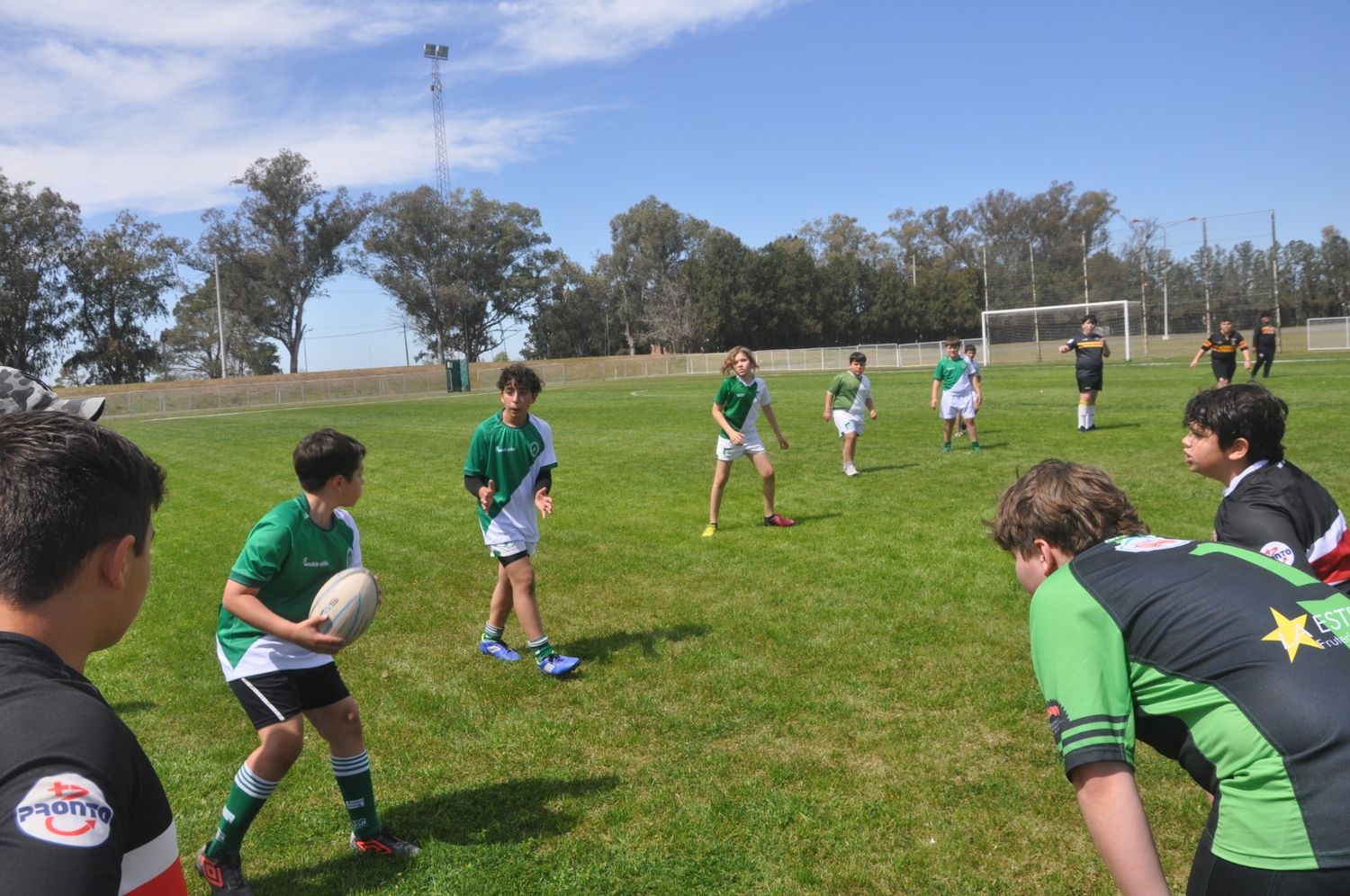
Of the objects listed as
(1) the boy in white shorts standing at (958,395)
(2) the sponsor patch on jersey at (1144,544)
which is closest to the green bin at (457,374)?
(1) the boy in white shorts standing at (958,395)

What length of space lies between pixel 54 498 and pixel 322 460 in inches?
107

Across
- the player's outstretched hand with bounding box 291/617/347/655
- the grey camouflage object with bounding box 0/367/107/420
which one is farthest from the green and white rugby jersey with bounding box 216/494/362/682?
the grey camouflage object with bounding box 0/367/107/420

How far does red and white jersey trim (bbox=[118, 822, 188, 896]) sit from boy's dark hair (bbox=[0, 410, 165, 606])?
41cm

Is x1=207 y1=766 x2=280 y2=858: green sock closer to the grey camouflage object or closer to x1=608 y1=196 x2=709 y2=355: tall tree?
the grey camouflage object

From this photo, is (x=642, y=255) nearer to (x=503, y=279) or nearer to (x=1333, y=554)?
(x=503, y=279)

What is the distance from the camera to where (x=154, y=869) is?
137 centimetres

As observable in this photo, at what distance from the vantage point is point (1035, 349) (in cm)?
5338

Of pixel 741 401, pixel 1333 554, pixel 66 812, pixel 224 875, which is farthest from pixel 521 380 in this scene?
pixel 66 812

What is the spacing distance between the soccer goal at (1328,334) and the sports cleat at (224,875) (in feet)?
169

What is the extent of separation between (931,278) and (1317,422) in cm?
6781

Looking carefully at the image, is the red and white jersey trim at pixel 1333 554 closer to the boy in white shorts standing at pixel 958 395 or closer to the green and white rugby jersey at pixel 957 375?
the boy in white shorts standing at pixel 958 395

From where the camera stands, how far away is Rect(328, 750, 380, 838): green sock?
13.6 feet

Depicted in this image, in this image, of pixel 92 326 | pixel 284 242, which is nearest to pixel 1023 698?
pixel 92 326

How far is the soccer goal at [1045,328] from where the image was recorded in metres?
50.8
